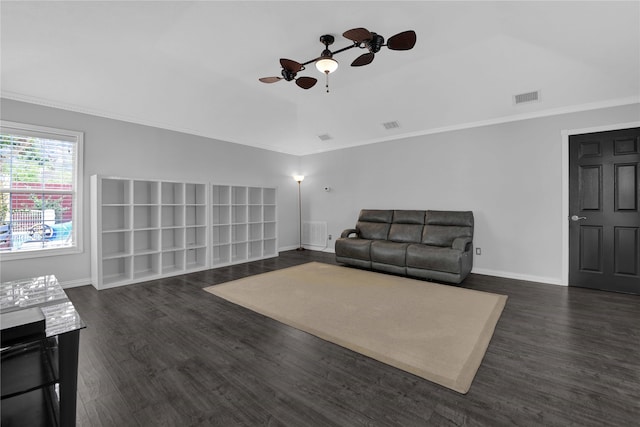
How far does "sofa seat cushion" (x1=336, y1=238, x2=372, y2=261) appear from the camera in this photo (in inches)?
191

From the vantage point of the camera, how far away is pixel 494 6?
2635 mm

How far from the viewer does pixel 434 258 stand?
161 inches

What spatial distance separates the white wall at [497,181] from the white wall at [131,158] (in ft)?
8.52

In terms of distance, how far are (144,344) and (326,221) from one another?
4.80 m

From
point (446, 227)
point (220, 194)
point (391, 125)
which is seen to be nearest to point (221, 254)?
point (220, 194)

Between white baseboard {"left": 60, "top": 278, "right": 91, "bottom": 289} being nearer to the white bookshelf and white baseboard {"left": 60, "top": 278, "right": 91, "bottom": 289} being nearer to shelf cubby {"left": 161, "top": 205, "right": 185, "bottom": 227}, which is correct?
the white bookshelf

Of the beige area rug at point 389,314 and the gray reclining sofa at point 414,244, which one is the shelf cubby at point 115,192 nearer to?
the beige area rug at point 389,314

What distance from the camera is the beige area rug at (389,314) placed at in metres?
2.12

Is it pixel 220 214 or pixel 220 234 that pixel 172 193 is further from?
pixel 220 234

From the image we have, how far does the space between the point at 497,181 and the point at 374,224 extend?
2.15 metres

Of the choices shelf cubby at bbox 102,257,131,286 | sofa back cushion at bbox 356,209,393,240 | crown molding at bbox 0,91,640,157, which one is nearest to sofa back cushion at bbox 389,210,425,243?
sofa back cushion at bbox 356,209,393,240

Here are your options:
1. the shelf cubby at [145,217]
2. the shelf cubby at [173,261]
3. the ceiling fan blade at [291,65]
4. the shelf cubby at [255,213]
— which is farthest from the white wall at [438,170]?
the ceiling fan blade at [291,65]

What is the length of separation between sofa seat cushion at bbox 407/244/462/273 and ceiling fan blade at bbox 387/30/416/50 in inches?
109

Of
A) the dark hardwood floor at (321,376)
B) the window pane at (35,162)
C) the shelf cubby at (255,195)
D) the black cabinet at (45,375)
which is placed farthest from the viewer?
the shelf cubby at (255,195)
